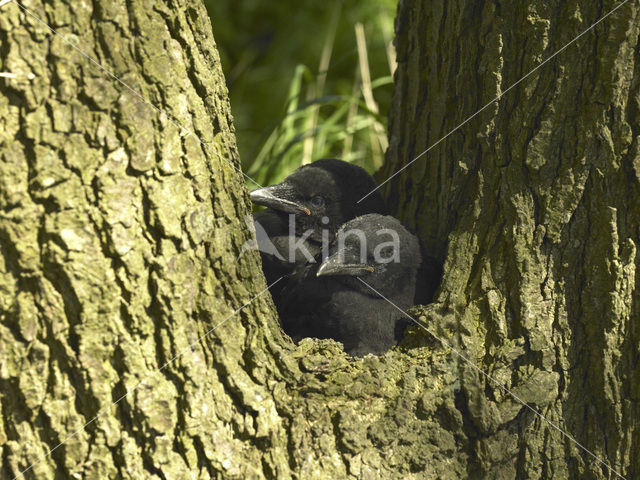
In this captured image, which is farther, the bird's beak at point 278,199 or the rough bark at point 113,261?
A: the bird's beak at point 278,199

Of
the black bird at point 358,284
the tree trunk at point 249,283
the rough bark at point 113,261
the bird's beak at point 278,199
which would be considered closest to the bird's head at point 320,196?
the bird's beak at point 278,199

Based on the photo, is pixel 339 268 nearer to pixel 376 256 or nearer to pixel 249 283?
pixel 376 256

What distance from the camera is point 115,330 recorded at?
58.4 inches

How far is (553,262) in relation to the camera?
1978mm

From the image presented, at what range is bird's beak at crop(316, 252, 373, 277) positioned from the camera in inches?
107

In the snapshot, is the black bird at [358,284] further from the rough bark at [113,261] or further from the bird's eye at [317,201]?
the rough bark at [113,261]

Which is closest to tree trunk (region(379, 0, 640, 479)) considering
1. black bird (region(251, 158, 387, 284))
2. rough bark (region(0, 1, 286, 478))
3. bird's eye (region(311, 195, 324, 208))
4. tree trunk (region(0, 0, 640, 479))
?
tree trunk (region(0, 0, 640, 479))

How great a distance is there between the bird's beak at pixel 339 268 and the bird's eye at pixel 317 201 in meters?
0.60

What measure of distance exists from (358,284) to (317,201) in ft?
2.17

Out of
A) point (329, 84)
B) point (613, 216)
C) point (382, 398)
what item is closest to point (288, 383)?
point (382, 398)

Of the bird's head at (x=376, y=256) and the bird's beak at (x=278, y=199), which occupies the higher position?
the bird's beak at (x=278, y=199)

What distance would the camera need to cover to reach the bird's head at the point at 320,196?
324 cm

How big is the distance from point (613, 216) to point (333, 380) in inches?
36.9

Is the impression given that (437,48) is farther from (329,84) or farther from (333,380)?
(329,84)
